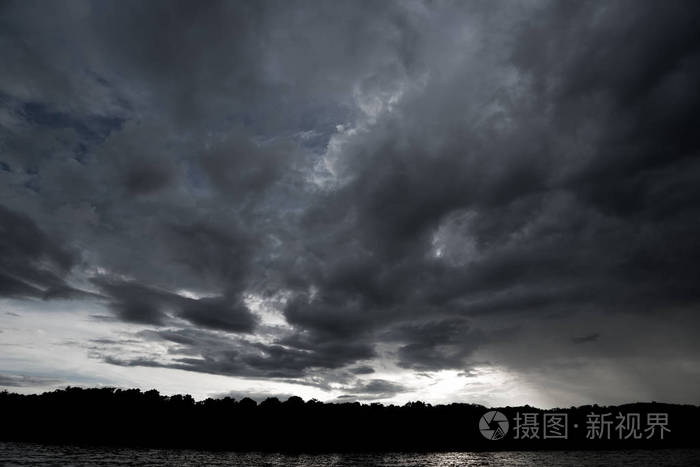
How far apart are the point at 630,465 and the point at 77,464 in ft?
535

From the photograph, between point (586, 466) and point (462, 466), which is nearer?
point (586, 466)

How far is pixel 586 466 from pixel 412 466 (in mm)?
53535

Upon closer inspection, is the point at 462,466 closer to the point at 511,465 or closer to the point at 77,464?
the point at 511,465

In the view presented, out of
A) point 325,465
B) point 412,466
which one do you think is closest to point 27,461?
point 325,465

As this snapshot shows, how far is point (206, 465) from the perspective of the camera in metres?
118

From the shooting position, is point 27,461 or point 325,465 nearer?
point 27,461

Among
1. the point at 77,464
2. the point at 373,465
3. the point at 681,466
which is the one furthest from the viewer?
the point at 373,465

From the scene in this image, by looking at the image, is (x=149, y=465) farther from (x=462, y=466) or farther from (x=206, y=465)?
(x=462, y=466)

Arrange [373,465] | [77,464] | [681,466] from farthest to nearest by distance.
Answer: [373,465] < [681,466] < [77,464]

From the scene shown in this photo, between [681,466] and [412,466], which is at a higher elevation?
[681,466]

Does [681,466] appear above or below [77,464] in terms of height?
above

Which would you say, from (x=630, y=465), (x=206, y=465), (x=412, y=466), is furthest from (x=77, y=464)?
(x=630, y=465)

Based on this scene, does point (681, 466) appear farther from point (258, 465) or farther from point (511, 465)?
point (258, 465)

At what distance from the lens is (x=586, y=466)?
124 m
